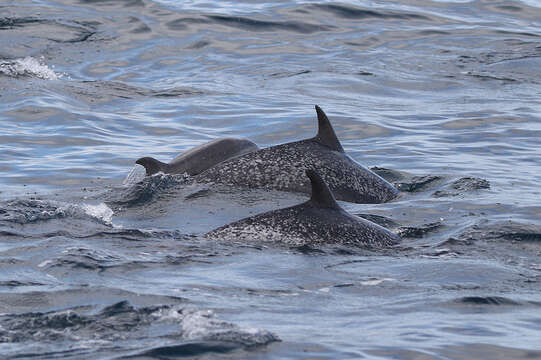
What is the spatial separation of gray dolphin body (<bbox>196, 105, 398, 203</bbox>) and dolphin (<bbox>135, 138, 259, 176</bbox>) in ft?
0.90

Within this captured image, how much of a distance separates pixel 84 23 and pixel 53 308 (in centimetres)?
1908

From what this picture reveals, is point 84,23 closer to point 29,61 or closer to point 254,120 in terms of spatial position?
point 29,61

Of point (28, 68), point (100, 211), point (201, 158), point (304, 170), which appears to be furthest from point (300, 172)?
point (28, 68)

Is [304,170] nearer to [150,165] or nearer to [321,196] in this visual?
[150,165]

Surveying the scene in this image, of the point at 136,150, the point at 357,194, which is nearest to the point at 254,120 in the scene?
the point at 136,150

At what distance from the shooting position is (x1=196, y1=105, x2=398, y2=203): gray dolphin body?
1160 centimetres

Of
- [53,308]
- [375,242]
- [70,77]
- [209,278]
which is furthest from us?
[70,77]

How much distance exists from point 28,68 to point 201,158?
10391 millimetres

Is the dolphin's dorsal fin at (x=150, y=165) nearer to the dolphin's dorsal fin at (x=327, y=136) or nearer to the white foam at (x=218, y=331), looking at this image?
the dolphin's dorsal fin at (x=327, y=136)

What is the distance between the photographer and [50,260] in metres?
8.37

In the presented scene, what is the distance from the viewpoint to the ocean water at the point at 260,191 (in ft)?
22.2

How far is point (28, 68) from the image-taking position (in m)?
21.6

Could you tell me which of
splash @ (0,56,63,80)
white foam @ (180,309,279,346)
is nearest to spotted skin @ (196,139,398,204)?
white foam @ (180,309,279,346)

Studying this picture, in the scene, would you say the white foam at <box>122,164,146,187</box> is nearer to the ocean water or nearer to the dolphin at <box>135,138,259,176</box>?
the ocean water
